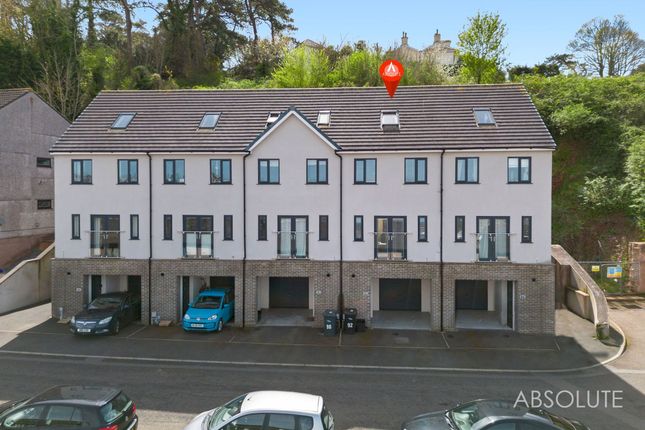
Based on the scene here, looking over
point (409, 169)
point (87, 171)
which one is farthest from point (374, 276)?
point (87, 171)

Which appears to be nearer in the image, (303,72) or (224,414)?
(224,414)

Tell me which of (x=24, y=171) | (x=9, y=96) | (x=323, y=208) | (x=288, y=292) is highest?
(x=9, y=96)

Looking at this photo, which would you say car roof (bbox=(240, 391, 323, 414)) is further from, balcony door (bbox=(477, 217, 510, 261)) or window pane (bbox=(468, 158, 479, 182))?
window pane (bbox=(468, 158, 479, 182))

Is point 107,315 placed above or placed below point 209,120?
below

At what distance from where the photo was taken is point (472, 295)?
20.1 metres

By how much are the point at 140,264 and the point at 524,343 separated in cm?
1465

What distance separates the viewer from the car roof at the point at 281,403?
8.14 meters

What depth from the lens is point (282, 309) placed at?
2045 centimetres

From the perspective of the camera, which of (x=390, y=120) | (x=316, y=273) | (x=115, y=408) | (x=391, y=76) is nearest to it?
(x=115, y=408)

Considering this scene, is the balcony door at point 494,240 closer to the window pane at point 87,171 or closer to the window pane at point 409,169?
the window pane at point 409,169

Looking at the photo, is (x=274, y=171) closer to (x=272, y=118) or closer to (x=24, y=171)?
(x=272, y=118)

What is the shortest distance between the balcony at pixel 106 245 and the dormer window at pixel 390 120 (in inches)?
457

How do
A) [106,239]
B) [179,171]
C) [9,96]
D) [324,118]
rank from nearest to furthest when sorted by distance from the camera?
[179,171]
[106,239]
[324,118]
[9,96]

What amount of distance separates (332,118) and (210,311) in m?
A: 9.26
